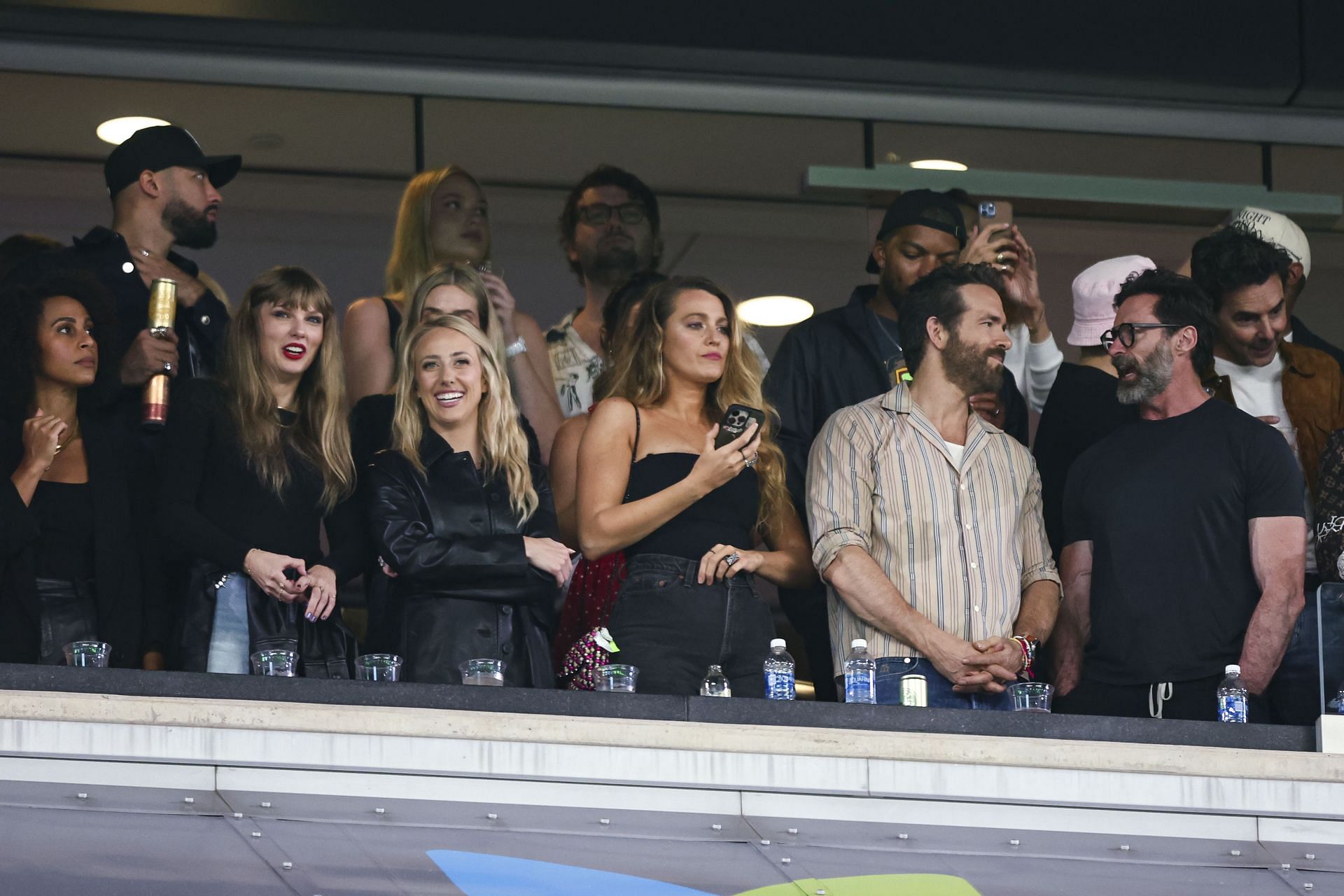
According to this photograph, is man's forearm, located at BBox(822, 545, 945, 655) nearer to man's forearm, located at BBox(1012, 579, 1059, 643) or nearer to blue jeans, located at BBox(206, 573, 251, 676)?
man's forearm, located at BBox(1012, 579, 1059, 643)

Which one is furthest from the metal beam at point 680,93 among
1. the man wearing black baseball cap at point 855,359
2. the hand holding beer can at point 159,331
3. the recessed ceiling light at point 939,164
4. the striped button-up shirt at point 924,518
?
Answer: the striped button-up shirt at point 924,518

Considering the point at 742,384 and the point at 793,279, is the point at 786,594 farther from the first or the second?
the point at 793,279

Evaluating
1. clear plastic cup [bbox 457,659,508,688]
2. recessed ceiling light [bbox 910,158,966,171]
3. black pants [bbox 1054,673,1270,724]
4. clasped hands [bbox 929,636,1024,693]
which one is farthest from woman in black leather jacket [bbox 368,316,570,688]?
recessed ceiling light [bbox 910,158,966,171]

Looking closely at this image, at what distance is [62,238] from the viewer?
8898 mm

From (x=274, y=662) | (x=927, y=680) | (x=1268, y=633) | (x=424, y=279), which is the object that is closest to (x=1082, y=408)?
(x=1268, y=633)

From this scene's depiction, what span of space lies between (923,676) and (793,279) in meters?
3.54

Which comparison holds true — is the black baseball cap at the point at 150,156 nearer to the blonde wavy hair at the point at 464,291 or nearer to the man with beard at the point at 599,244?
the blonde wavy hair at the point at 464,291

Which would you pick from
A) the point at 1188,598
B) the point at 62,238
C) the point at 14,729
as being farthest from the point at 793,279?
the point at 14,729

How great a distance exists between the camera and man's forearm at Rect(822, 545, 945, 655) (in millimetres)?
5988

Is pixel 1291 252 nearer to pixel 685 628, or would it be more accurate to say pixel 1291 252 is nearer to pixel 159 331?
pixel 685 628

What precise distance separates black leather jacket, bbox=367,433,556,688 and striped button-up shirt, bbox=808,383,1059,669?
2.64 ft

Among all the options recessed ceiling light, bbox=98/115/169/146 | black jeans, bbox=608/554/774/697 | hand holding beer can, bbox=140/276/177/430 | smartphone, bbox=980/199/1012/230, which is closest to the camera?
black jeans, bbox=608/554/774/697

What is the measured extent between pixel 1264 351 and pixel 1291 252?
31.3 inches

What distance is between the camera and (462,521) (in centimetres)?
602
